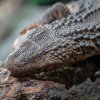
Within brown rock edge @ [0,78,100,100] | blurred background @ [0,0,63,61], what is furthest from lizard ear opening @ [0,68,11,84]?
A: blurred background @ [0,0,63,61]

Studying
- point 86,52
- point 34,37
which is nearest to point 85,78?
point 86,52

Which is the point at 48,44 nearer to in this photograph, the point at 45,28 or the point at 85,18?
the point at 45,28

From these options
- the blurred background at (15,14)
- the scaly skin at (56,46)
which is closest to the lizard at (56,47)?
the scaly skin at (56,46)

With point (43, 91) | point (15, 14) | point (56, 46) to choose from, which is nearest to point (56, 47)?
point (56, 46)

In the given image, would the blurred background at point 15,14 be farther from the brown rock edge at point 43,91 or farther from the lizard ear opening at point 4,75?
the brown rock edge at point 43,91

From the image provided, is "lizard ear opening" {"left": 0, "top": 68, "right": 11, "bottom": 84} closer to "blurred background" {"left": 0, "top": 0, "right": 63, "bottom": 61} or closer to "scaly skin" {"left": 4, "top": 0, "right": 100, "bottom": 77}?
"scaly skin" {"left": 4, "top": 0, "right": 100, "bottom": 77}

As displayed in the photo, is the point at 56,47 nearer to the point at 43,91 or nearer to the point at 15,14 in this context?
the point at 43,91

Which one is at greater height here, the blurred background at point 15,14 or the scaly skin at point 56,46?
the blurred background at point 15,14
